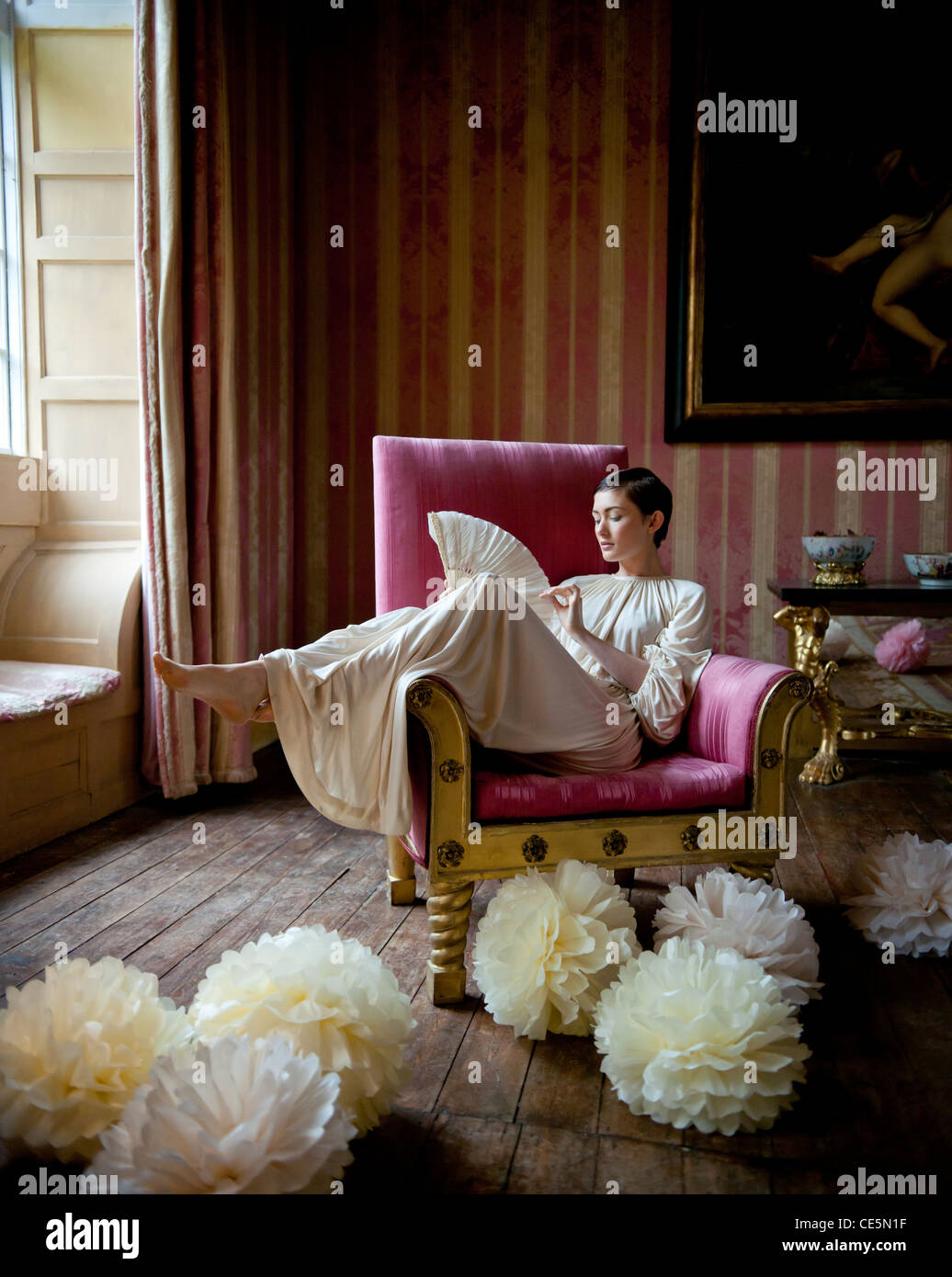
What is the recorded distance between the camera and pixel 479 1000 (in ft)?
5.47

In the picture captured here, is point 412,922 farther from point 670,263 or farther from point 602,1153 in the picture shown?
point 670,263

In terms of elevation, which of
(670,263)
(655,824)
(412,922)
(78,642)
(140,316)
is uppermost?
(670,263)

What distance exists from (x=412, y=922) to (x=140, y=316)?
6.38 feet

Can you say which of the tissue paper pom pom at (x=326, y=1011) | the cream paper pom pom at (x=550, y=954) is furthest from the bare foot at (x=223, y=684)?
the cream paper pom pom at (x=550, y=954)

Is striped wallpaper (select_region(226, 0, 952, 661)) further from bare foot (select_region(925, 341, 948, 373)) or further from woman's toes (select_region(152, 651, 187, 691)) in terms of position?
woman's toes (select_region(152, 651, 187, 691))

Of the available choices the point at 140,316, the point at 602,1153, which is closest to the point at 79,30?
the point at 140,316

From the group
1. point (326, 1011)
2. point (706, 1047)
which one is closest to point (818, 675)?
point (706, 1047)

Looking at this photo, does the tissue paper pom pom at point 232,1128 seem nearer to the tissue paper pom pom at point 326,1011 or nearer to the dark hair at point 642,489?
the tissue paper pom pom at point 326,1011

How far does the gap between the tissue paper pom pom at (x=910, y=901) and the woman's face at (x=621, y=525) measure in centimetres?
86

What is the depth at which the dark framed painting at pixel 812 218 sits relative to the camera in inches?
133

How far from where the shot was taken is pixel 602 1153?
3.92ft

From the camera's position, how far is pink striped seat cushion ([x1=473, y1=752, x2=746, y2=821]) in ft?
5.49

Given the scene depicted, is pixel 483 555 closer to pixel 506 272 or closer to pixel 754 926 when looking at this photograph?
pixel 754 926

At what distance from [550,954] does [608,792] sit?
13.6 inches
